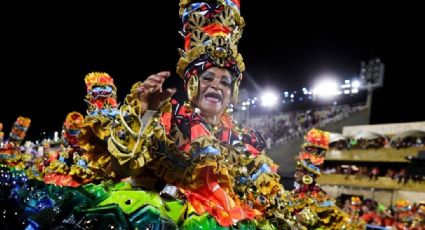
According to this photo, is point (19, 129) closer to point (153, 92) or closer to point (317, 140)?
point (317, 140)

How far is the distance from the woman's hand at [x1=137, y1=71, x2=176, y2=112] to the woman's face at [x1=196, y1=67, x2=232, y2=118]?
53 cm

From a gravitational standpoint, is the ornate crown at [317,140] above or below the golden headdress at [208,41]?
below

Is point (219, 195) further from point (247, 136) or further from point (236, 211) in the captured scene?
point (247, 136)

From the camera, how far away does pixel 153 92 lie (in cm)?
200

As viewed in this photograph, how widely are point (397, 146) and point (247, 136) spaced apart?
16.5m

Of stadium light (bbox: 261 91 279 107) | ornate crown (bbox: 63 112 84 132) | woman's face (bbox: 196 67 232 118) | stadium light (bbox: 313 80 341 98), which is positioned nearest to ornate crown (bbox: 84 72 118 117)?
ornate crown (bbox: 63 112 84 132)

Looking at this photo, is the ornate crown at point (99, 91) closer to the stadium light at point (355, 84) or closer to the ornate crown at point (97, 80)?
the ornate crown at point (97, 80)

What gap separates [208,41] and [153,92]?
26.3 inches

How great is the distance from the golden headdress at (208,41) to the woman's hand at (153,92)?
1.78 ft

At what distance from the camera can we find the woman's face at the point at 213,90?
8.26ft

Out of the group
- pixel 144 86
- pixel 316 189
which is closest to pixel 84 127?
pixel 144 86

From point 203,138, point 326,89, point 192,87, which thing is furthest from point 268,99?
point 203,138

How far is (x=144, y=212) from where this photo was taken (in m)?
1.72

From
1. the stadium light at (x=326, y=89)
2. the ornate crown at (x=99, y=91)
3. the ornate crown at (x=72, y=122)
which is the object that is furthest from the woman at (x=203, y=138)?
the stadium light at (x=326, y=89)
